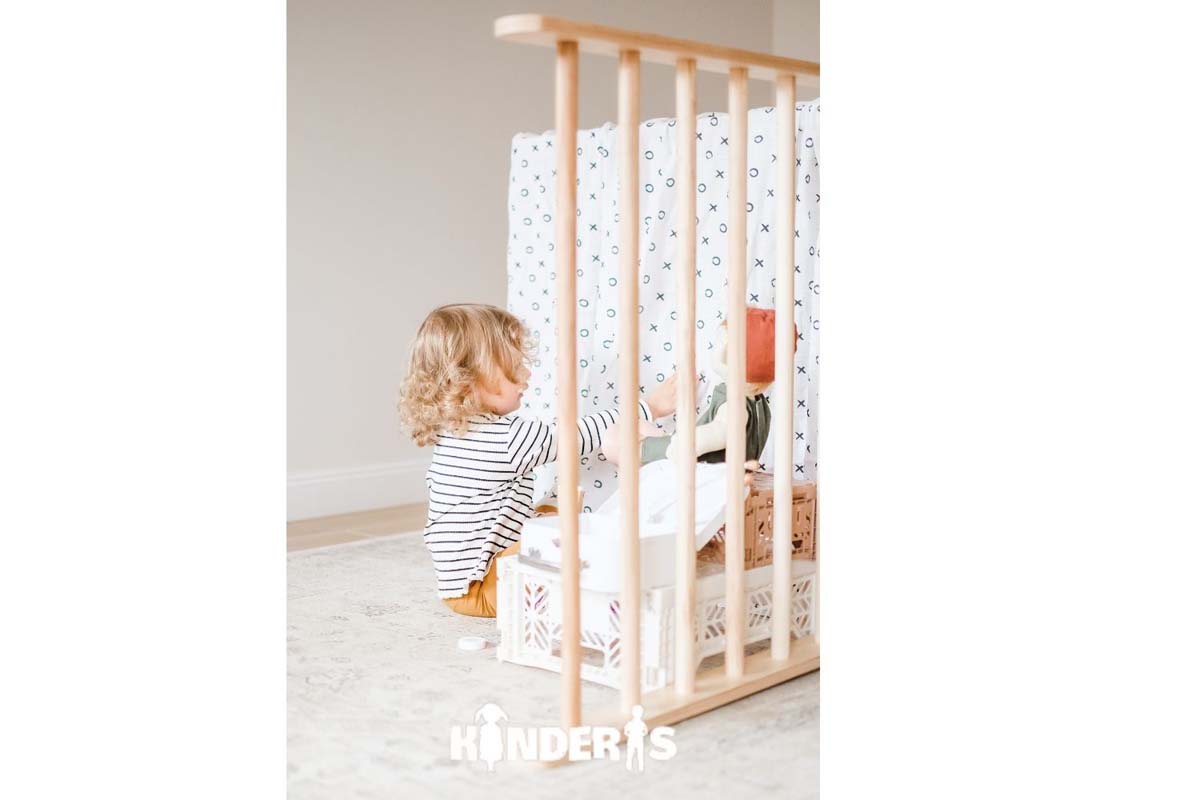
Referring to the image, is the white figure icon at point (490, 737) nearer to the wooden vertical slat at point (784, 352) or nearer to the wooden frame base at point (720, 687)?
the wooden frame base at point (720, 687)

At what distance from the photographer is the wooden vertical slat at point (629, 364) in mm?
1661

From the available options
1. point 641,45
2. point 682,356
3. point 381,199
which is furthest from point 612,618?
point 381,199

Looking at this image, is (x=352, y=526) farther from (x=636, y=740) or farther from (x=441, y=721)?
(x=636, y=740)

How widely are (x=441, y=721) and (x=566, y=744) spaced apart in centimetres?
27

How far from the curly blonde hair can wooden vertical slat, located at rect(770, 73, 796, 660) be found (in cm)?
62
